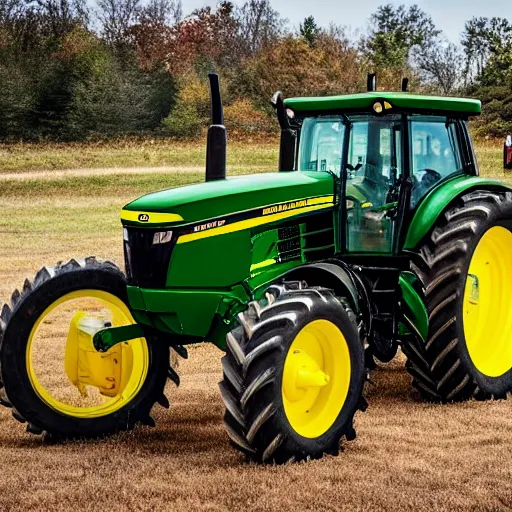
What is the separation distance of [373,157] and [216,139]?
1152mm

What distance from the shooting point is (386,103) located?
6.68 metres

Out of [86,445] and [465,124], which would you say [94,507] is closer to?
[86,445]

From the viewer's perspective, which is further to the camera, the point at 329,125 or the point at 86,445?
the point at 329,125

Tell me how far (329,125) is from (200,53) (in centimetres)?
3860

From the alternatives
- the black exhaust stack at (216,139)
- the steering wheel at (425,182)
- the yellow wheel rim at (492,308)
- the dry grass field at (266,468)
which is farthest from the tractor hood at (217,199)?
the yellow wheel rim at (492,308)

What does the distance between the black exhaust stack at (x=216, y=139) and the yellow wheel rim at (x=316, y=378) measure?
130cm

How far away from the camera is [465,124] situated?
7.59 m

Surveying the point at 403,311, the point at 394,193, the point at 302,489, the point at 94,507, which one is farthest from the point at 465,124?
the point at 94,507

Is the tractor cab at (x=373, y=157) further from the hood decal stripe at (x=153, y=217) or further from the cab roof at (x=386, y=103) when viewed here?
the hood decal stripe at (x=153, y=217)

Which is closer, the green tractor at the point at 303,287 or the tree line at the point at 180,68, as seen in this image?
the green tractor at the point at 303,287

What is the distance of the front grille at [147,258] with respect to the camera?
584 centimetres

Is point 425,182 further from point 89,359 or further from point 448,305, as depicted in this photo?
point 89,359

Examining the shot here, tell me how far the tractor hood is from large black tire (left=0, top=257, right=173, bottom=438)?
0.73 metres

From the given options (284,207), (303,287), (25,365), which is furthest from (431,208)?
(25,365)
